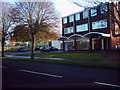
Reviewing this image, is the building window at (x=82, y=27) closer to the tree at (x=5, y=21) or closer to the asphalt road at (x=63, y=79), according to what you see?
the tree at (x=5, y=21)

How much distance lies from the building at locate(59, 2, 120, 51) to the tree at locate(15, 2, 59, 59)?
17114mm

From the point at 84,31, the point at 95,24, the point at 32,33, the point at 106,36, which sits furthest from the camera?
the point at 84,31

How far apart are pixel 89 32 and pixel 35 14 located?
2986cm

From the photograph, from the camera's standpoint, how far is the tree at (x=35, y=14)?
3247 centimetres

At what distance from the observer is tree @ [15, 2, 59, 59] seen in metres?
32.5

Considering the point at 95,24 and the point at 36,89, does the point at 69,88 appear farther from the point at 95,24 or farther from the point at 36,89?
the point at 95,24

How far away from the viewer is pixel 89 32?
200ft

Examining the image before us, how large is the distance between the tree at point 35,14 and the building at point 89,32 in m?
17.1

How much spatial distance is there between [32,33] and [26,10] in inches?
115

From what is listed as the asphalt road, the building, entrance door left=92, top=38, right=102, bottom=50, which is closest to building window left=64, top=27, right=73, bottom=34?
the building

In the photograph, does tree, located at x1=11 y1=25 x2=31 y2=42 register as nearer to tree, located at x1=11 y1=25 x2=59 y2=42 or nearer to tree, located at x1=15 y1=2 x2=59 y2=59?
tree, located at x1=11 y1=25 x2=59 y2=42

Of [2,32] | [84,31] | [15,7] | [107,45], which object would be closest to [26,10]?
[15,7]

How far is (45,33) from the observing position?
33.8m

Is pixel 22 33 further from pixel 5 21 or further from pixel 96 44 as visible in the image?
pixel 96 44
